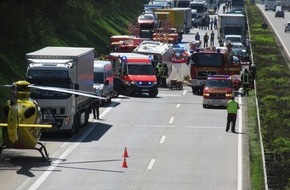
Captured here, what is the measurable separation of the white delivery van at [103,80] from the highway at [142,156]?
38.4 inches

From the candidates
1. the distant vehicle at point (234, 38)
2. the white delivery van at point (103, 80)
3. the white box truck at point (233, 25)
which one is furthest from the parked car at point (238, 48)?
the white delivery van at point (103, 80)

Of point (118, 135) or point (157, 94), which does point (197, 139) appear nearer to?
point (118, 135)

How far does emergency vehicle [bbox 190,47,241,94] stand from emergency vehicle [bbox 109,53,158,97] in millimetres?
2972

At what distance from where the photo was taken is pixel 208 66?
2280 inches

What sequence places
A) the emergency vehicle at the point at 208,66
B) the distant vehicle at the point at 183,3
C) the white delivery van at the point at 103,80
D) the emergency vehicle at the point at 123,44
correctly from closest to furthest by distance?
1. the white delivery van at the point at 103,80
2. the emergency vehicle at the point at 208,66
3. the emergency vehicle at the point at 123,44
4. the distant vehicle at the point at 183,3

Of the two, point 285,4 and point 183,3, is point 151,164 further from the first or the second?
point 285,4

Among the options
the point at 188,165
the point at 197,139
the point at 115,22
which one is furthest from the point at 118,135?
the point at 115,22

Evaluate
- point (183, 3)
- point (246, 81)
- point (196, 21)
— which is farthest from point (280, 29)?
point (246, 81)

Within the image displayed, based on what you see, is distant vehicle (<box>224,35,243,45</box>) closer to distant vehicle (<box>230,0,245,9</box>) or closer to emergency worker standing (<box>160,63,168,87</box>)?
emergency worker standing (<box>160,63,168,87</box>)

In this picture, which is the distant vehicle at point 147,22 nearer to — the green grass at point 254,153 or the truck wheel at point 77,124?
the green grass at point 254,153

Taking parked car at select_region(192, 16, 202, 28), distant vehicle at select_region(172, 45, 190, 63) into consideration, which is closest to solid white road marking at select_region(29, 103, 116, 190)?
distant vehicle at select_region(172, 45, 190, 63)

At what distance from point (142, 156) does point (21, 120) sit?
17.3 feet

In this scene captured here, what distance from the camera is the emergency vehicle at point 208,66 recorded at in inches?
2265

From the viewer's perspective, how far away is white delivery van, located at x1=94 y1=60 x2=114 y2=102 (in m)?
48.4
